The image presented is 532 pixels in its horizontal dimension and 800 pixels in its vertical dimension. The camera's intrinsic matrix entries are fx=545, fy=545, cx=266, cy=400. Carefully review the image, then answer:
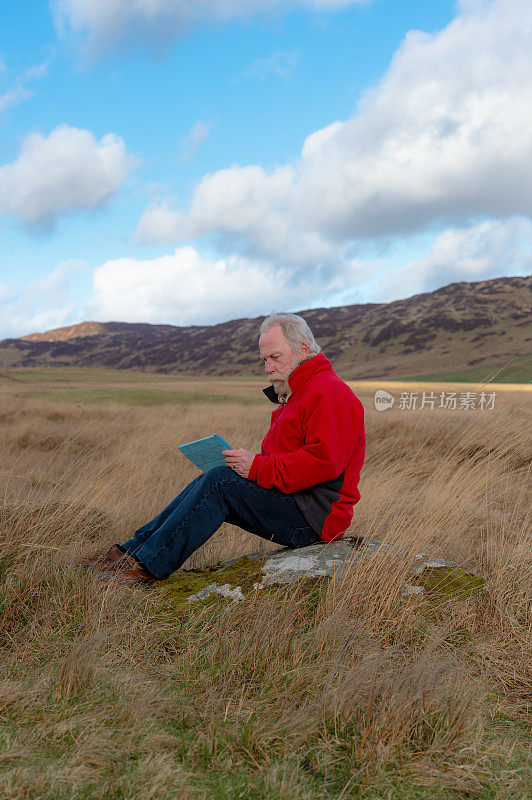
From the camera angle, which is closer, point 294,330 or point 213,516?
point 213,516

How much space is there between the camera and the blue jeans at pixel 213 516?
3.57 metres

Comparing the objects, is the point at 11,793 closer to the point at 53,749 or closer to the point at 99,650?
the point at 53,749

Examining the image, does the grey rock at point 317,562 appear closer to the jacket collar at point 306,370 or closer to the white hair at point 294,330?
the jacket collar at point 306,370

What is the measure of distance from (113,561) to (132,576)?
24 centimetres

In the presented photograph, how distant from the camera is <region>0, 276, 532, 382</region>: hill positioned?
10394 centimetres

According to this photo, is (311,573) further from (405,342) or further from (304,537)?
(405,342)

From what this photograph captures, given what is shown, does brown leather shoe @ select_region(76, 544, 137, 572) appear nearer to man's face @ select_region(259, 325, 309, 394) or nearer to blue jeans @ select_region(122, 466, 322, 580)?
blue jeans @ select_region(122, 466, 322, 580)

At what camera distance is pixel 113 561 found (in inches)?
149

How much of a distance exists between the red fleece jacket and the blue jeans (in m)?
0.09

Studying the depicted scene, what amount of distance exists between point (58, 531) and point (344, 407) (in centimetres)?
240

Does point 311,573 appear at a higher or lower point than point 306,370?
lower

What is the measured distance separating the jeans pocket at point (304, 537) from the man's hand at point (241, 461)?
59 cm

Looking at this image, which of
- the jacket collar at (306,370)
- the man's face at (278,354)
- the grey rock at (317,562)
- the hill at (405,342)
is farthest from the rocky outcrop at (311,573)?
the hill at (405,342)

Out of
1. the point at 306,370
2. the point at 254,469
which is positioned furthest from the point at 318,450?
the point at 306,370
